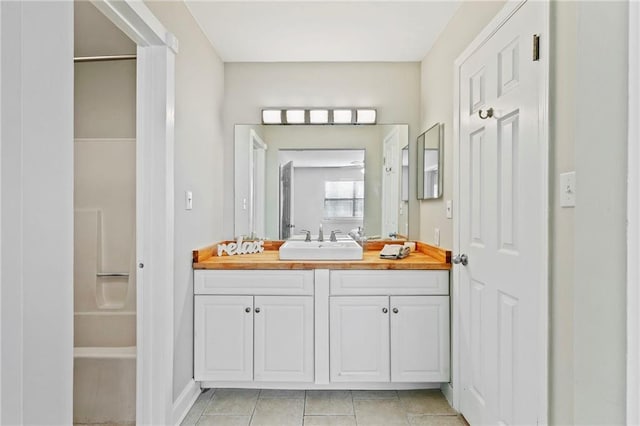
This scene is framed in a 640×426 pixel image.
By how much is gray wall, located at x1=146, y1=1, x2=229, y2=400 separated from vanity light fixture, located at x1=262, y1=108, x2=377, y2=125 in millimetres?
437

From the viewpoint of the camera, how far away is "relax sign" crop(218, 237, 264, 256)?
2654 millimetres

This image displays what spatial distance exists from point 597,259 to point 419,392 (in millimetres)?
2103

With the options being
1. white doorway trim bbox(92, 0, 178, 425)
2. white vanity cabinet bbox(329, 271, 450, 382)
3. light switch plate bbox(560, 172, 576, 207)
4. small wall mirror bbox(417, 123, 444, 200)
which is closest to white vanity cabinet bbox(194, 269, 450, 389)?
white vanity cabinet bbox(329, 271, 450, 382)

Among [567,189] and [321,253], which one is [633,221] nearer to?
[567,189]

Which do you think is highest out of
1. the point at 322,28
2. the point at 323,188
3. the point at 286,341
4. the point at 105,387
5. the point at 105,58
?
the point at 322,28

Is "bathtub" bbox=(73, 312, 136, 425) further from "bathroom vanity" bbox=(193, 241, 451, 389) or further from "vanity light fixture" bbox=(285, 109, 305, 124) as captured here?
"vanity light fixture" bbox=(285, 109, 305, 124)

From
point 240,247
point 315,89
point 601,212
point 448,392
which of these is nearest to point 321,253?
point 240,247

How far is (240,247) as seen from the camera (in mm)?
2725

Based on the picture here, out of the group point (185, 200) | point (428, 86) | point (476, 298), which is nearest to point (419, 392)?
point (476, 298)

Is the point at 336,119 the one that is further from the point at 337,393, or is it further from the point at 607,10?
the point at 607,10

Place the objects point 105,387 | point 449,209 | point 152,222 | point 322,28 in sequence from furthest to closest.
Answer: point 322,28 → point 449,209 → point 105,387 → point 152,222

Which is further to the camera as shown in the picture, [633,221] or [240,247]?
[240,247]

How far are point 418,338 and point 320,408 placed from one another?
0.70m

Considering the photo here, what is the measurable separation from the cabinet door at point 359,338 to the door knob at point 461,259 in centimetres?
46
